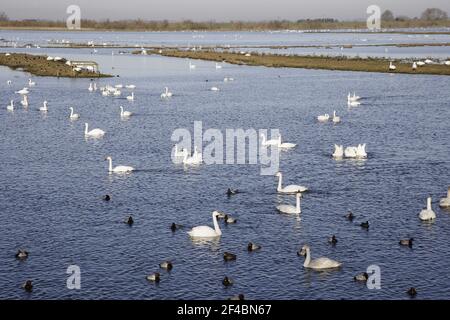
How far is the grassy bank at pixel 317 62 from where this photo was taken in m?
102

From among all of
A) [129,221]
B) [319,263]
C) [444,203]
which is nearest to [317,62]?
[444,203]

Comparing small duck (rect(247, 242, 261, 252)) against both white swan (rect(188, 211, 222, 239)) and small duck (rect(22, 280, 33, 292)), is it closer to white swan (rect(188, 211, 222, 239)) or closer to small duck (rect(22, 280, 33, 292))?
white swan (rect(188, 211, 222, 239))

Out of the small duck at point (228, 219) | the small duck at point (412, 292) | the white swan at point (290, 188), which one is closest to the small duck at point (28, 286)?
the small duck at point (228, 219)

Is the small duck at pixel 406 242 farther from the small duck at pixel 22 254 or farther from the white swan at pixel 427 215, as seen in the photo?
the small duck at pixel 22 254

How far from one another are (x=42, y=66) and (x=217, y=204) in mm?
79477

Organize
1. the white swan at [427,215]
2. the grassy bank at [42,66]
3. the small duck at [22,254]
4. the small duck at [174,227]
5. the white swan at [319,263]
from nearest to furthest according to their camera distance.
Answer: the white swan at [319,263] < the small duck at [22,254] < the small duck at [174,227] < the white swan at [427,215] < the grassy bank at [42,66]

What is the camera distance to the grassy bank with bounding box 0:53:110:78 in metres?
99.1

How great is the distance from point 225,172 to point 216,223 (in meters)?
11.2

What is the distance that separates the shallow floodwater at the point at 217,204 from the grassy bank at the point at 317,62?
35275 millimetres

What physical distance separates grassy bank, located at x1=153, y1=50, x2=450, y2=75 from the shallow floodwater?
35275 mm

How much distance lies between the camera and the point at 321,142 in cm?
4909

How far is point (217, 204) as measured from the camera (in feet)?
111
